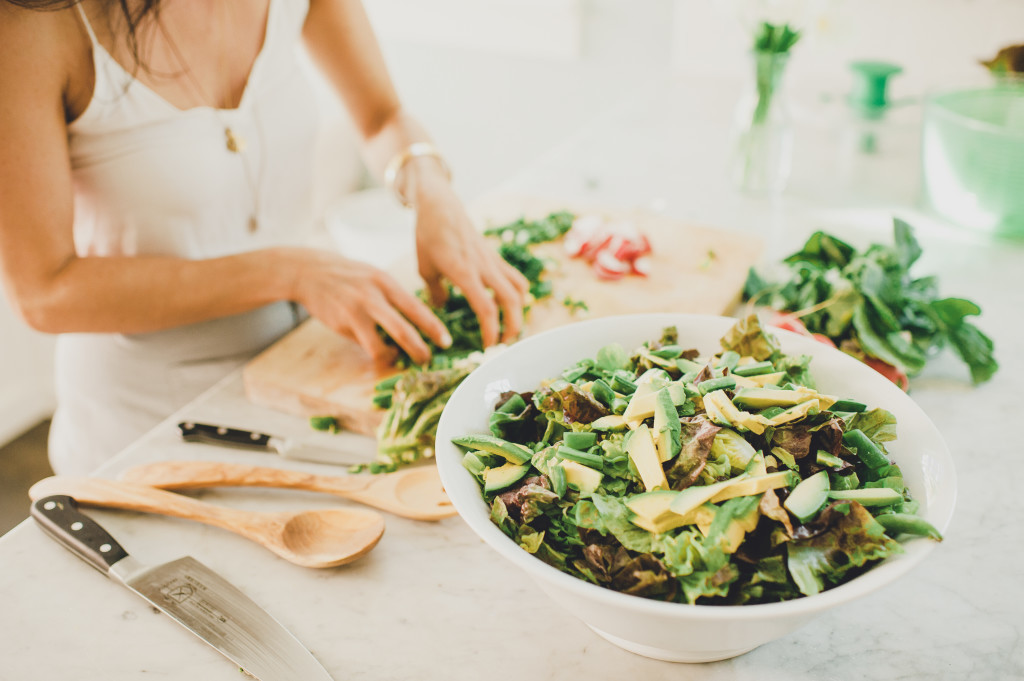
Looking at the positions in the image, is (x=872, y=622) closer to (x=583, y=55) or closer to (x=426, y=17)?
(x=583, y=55)

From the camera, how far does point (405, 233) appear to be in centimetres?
276

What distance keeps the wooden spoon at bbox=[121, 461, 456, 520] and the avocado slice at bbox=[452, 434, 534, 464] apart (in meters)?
0.18

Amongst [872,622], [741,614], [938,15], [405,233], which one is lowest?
[405,233]

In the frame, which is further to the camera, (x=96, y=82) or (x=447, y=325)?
(x=447, y=325)

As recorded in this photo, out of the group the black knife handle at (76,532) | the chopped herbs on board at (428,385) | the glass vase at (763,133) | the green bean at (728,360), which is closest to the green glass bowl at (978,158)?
the glass vase at (763,133)

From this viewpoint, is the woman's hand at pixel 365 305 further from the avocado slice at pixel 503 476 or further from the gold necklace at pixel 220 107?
the avocado slice at pixel 503 476

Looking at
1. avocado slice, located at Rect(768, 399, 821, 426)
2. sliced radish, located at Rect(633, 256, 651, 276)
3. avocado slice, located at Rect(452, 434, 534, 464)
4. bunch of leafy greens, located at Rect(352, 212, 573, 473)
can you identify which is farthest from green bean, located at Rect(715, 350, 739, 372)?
sliced radish, located at Rect(633, 256, 651, 276)

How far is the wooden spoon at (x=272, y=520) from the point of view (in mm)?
786

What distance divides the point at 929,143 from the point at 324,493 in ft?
4.36

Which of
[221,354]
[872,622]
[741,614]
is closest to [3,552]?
[221,354]

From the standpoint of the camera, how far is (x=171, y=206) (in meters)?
1.19

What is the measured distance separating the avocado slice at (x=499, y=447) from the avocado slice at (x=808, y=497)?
0.23 m

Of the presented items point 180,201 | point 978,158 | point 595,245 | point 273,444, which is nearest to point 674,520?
point 273,444

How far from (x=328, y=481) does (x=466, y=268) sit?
0.41 metres
